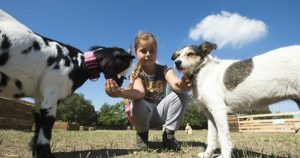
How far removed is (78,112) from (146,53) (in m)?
74.8

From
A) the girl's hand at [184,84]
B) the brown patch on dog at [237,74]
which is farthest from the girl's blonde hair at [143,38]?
the brown patch on dog at [237,74]

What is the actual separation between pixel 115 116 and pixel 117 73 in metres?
88.8

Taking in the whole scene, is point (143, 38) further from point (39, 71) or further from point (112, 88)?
point (39, 71)

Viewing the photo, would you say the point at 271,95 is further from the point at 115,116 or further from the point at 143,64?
the point at 115,116

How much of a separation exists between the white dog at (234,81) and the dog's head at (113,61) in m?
0.89

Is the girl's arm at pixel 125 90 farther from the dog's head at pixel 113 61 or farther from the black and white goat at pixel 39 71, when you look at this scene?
the black and white goat at pixel 39 71

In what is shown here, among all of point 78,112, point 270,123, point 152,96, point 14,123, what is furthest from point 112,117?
point 152,96

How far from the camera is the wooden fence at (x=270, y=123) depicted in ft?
66.9

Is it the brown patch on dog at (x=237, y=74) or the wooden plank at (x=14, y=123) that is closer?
the brown patch on dog at (x=237, y=74)

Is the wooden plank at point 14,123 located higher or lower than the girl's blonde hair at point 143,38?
lower

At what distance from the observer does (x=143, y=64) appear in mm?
6176

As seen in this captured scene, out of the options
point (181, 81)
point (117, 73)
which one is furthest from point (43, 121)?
point (181, 81)

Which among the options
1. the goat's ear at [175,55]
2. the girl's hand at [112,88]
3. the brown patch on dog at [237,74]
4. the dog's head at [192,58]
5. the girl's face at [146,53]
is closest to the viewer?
the brown patch on dog at [237,74]

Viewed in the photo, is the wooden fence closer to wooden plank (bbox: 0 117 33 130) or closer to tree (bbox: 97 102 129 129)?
wooden plank (bbox: 0 117 33 130)
